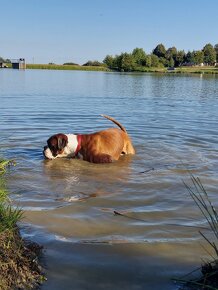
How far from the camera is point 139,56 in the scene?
5177 inches

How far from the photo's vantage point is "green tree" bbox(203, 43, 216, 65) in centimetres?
14100

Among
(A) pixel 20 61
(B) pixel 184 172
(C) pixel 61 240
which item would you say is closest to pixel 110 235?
(C) pixel 61 240

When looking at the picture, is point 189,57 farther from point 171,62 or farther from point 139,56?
point 139,56

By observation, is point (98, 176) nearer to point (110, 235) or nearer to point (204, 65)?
point (110, 235)

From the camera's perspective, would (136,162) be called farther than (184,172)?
Yes

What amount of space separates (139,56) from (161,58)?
1353 centimetres

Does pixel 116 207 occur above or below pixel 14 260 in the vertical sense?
below

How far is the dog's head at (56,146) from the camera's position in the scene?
8664mm

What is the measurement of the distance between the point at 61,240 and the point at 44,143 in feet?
21.6

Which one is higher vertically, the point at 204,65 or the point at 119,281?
the point at 204,65

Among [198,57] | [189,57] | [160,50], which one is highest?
[160,50]

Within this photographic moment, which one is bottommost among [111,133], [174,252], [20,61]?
[174,252]

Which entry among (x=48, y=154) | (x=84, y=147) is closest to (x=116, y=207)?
(x=84, y=147)

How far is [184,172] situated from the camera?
8016 mm
